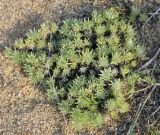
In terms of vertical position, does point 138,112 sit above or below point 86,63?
below

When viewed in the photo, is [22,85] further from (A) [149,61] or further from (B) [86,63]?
(A) [149,61]

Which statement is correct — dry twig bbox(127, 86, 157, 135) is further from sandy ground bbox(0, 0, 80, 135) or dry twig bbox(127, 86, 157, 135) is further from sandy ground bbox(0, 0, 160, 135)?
sandy ground bbox(0, 0, 80, 135)

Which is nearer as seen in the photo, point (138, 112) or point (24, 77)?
point (138, 112)

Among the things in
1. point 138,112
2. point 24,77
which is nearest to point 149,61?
point 138,112

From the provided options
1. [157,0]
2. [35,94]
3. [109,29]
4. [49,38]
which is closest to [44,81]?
[35,94]

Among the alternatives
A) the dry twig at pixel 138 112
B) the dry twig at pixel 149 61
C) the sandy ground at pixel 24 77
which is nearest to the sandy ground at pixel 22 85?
the sandy ground at pixel 24 77

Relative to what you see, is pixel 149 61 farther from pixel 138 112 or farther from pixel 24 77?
pixel 24 77

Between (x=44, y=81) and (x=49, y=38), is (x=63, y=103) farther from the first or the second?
(x=49, y=38)

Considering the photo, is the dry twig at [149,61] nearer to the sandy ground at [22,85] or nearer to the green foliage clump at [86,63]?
the green foliage clump at [86,63]

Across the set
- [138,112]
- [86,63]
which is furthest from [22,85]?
[138,112]
